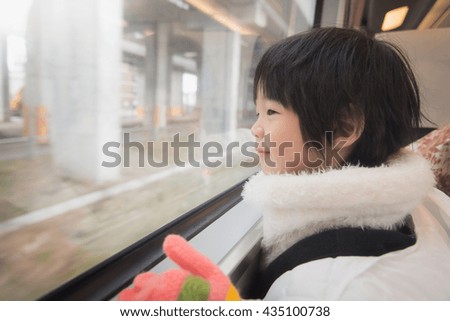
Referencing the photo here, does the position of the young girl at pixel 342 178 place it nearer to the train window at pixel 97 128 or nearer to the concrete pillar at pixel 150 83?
the train window at pixel 97 128

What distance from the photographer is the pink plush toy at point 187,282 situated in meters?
0.43

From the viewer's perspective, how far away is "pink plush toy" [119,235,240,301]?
430mm

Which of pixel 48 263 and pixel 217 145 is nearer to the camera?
pixel 48 263

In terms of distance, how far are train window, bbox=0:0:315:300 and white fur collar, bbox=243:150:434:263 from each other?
47 centimetres

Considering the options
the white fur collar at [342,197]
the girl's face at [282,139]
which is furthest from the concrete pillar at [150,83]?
the white fur collar at [342,197]

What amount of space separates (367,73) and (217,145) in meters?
Result: 1.33

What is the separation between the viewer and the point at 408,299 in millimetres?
489

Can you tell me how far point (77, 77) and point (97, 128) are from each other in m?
0.16

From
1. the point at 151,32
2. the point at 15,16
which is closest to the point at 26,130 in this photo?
the point at 15,16

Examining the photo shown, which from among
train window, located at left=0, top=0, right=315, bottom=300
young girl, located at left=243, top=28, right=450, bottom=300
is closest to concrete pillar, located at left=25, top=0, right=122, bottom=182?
train window, located at left=0, top=0, right=315, bottom=300

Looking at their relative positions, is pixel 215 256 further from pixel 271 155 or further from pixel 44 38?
pixel 44 38

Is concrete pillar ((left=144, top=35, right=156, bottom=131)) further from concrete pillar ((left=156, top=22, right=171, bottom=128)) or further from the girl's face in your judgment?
the girl's face

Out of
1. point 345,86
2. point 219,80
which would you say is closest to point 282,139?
point 345,86


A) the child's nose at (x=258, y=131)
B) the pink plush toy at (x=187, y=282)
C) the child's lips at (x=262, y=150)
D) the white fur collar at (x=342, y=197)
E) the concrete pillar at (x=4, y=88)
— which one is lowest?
the pink plush toy at (x=187, y=282)
